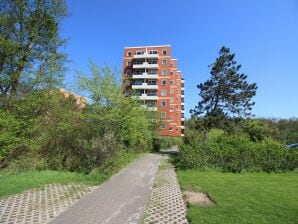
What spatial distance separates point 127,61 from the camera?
6075cm

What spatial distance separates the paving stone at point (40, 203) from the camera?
6.52m

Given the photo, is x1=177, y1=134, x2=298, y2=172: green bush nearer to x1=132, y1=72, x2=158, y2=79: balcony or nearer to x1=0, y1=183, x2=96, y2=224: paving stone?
x1=0, y1=183, x2=96, y2=224: paving stone

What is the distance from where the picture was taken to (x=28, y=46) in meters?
13.8

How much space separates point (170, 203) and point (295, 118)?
6061 cm

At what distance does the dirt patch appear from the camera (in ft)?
28.1

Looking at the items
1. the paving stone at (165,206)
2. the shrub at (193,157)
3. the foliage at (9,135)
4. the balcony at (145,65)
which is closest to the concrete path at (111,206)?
the paving stone at (165,206)

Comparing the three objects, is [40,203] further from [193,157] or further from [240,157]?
[240,157]

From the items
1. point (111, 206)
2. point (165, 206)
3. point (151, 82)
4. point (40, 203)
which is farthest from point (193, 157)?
point (151, 82)

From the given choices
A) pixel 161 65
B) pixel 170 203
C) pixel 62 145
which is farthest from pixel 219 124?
pixel 161 65

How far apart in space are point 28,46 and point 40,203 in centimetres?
903

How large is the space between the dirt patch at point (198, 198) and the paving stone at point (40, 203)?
140 inches

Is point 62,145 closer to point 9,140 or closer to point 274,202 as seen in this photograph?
point 9,140

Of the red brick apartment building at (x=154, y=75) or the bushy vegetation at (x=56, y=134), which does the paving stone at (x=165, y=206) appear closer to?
the bushy vegetation at (x=56, y=134)

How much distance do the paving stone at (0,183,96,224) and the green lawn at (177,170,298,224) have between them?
3654mm
